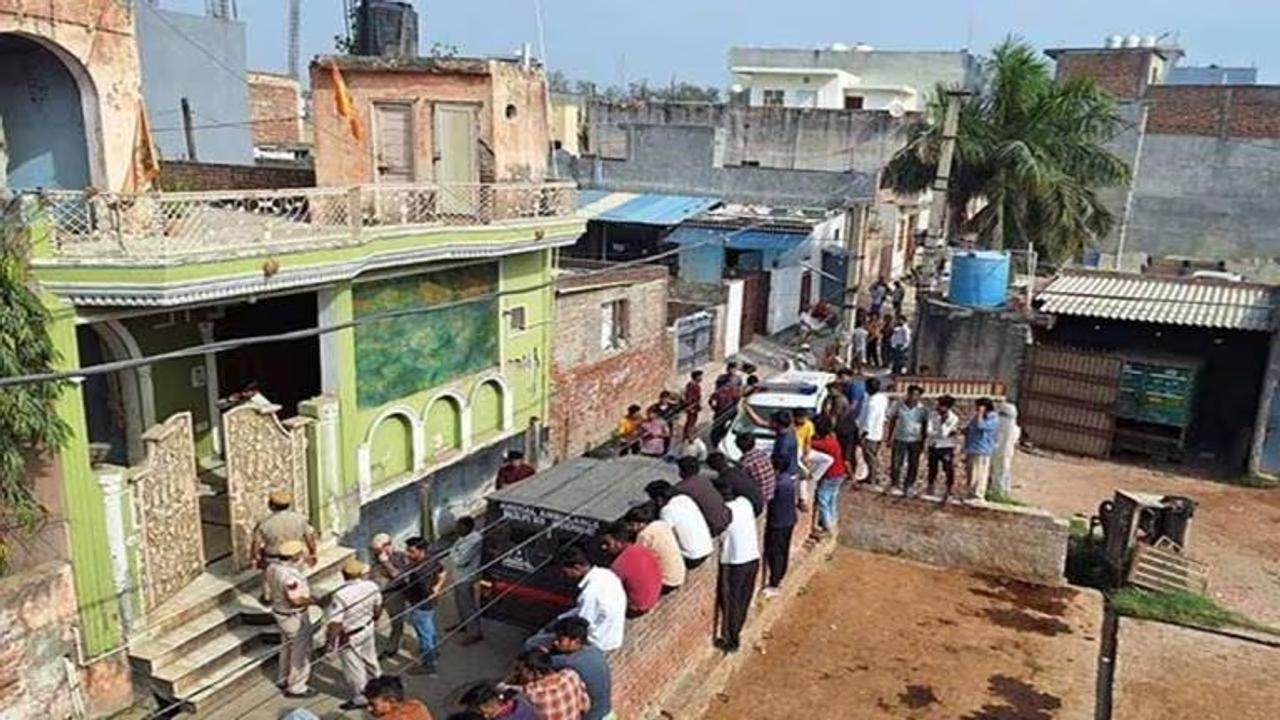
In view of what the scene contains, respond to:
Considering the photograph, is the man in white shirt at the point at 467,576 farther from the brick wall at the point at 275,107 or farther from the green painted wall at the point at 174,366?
the brick wall at the point at 275,107

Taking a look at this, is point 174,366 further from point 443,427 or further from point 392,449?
point 443,427

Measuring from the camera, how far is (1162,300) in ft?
65.1

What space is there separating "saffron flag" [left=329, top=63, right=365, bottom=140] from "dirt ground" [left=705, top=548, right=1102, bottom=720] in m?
9.18

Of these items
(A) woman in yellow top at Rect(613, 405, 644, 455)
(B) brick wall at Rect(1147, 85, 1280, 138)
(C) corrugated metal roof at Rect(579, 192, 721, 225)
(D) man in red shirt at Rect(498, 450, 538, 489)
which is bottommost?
(A) woman in yellow top at Rect(613, 405, 644, 455)

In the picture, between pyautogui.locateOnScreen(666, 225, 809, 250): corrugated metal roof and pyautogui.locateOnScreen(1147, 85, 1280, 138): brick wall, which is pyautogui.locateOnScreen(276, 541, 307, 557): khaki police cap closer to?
pyautogui.locateOnScreen(666, 225, 809, 250): corrugated metal roof

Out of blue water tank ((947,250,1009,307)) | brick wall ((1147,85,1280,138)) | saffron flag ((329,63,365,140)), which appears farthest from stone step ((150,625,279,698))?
brick wall ((1147,85,1280,138))

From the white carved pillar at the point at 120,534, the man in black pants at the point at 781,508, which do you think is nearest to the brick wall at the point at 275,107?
the white carved pillar at the point at 120,534

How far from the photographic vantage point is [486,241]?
44.9 feet

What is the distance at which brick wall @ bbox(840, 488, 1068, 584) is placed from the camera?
13055 millimetres

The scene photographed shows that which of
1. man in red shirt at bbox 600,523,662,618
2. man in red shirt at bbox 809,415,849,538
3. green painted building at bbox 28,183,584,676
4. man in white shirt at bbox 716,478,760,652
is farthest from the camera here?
man in red shirt at bbox 809,415,849,538

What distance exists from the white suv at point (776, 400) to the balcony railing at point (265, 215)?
4.17m

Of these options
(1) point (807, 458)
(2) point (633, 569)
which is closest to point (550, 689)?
(2) point (633, 569)

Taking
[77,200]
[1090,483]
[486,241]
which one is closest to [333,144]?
[486,241]

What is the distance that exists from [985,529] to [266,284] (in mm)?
9462
